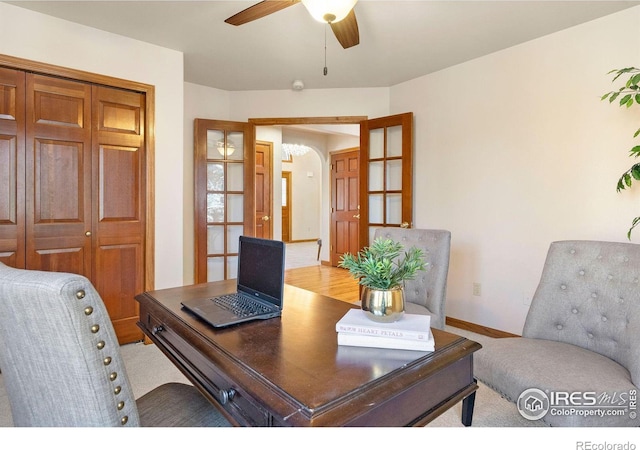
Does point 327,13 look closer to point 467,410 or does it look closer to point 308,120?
point 467,410

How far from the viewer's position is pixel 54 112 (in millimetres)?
2557

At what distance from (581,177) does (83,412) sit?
10.3 ft

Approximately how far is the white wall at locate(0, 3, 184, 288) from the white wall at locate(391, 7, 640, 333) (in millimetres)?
2331

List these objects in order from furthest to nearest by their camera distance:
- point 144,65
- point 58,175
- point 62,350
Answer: point 144,65, point 58,175, point 62,350

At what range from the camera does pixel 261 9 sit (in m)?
1.99

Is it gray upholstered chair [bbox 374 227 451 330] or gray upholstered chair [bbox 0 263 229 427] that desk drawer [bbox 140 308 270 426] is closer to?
gray upholstered chair [bbox 0 263 229 427]

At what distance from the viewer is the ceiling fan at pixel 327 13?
5.57ft

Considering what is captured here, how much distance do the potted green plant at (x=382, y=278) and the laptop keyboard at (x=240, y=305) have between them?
1.24 ft

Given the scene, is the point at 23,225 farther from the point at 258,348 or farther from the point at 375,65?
the point at 375,65

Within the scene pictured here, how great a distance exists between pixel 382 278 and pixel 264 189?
5038mm

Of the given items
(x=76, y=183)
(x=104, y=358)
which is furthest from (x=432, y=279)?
(x=76, y=183)

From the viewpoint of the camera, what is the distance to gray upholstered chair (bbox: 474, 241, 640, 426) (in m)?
1.39

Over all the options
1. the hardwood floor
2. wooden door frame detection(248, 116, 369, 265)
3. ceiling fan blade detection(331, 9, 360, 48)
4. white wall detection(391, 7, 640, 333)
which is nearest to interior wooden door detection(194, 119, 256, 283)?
wooden door frame detection(248, 116, 369, 265)

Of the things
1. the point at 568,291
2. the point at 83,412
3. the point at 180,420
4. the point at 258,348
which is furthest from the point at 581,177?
the point at 83,412
